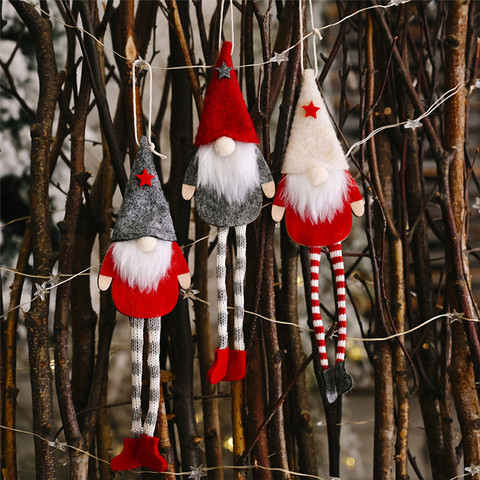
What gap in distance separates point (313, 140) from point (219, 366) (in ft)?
1.08

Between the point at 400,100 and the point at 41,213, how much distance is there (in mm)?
628

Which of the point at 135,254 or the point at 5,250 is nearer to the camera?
the point at 135,254

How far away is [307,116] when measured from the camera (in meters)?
0.64

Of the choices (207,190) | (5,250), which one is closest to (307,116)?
(207,190)

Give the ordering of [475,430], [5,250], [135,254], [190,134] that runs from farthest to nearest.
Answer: [5,250]
[190,134]
[475,430]
[135,254]

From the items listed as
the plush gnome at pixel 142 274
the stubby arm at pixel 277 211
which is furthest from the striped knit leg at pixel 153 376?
the stubby arm at pixel 277 211

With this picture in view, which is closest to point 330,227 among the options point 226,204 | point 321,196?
point 321,196

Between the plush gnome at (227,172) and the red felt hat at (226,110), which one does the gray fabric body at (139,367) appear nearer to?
the plush gnome at (227,172)

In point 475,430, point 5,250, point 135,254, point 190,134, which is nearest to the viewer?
point 135,254

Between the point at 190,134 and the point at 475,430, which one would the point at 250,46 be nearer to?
the point at 190,134

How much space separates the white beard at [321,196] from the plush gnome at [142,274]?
181 millimetres

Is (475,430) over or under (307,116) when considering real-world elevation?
under

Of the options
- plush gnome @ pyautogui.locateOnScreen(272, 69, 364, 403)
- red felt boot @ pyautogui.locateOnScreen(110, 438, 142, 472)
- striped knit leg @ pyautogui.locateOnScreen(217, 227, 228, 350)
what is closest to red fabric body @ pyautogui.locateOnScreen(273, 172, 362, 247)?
plush gnome @ pyautogui.locateOnScreen(272, 69, 364, 403)

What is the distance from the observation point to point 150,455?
2.00ft
